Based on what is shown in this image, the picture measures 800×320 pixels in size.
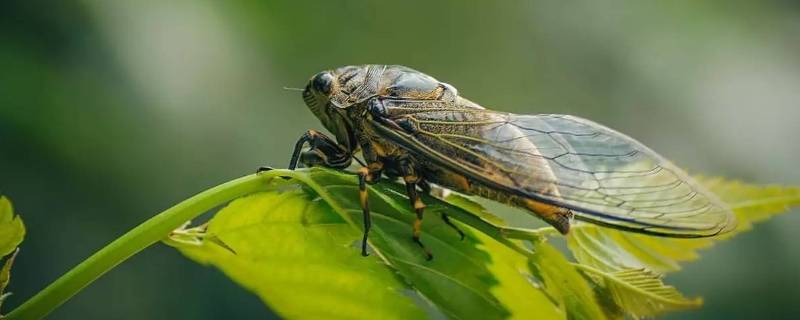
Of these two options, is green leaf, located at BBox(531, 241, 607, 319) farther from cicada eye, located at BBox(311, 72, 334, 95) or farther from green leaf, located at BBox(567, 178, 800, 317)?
cicada eye, located at BBox(311, 72, 334, 95)

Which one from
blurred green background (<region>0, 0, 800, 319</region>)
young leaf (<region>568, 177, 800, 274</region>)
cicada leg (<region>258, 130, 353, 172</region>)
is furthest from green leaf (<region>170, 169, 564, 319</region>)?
blurred green background (<region>0, 0, 800, 319</region>)

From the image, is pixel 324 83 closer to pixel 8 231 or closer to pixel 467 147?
pixel 467 147

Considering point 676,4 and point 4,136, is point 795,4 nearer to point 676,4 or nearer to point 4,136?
point 676,4

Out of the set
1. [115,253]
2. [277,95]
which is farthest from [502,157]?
[277,95]

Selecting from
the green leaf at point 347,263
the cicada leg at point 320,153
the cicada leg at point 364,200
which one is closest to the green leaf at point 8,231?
the green leaf at point 347,263

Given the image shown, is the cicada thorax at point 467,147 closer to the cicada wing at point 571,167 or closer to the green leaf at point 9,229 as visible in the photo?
the cicada wing at point 571,167
